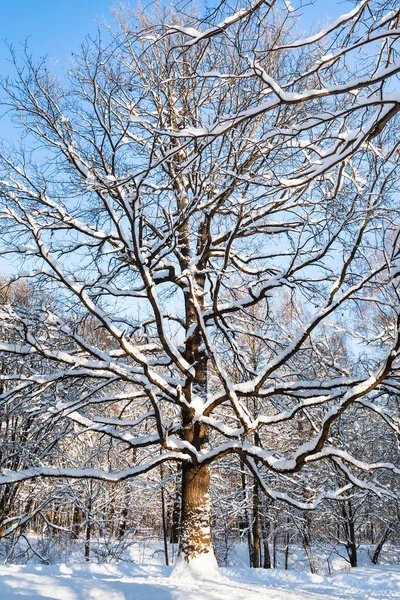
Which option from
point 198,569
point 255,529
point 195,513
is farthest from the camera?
point 255,529

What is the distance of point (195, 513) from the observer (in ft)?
20.1

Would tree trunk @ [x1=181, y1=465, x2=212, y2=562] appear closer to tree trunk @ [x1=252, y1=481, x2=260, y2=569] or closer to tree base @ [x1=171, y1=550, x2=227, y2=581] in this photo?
tree base @ [x1=171, y1=550, x2=227, y2=581]

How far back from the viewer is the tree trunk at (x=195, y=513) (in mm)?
5984

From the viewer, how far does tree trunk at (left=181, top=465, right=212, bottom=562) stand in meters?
5.98

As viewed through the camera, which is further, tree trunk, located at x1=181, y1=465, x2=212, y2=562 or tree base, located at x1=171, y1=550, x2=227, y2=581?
tree trunk, located at x1=181, y1=465, x2=212, y2=562

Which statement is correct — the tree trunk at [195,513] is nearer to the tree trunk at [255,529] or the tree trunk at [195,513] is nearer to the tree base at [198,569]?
Answer: the tree base at [198,569]

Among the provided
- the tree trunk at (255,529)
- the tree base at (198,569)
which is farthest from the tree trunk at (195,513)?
the tree trunk at (255,529)

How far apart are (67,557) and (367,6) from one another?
16191 millimetres

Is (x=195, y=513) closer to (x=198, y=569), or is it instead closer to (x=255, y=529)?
(x=198, y=569)

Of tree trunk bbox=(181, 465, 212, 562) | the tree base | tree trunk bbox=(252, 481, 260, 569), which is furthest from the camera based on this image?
tree trunk bbox=(252, 481, 260, 569)

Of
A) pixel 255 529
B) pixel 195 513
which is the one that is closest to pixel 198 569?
pixel 195 513

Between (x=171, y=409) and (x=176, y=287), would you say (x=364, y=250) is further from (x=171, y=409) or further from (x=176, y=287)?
(x=171, y=409)

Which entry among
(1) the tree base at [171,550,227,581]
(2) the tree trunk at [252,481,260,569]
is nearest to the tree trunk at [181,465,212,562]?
(1) the tree base at [171,550,227,581]

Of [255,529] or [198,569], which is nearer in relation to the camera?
[198,569]
